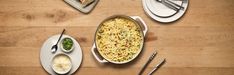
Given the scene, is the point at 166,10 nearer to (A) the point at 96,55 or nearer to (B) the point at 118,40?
(B) the point at 118,40

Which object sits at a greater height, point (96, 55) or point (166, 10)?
point (166, 10)

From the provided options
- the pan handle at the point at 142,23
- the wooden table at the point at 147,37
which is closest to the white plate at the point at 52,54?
the wooden table at the point at 147,37

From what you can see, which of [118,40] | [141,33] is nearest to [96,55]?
[118,40]

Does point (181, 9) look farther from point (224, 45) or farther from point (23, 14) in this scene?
point (23, 14)

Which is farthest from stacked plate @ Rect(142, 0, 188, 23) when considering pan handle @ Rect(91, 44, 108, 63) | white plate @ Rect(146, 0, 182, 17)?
pan handle @ Rect(91, 44, 108, 63)

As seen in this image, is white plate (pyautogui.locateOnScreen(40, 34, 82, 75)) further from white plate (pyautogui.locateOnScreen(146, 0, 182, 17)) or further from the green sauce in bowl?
white plate (pyautogui.locateOnScreen(146, 0, 182, 17))

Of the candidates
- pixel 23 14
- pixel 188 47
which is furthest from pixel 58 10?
pixel 188 47
